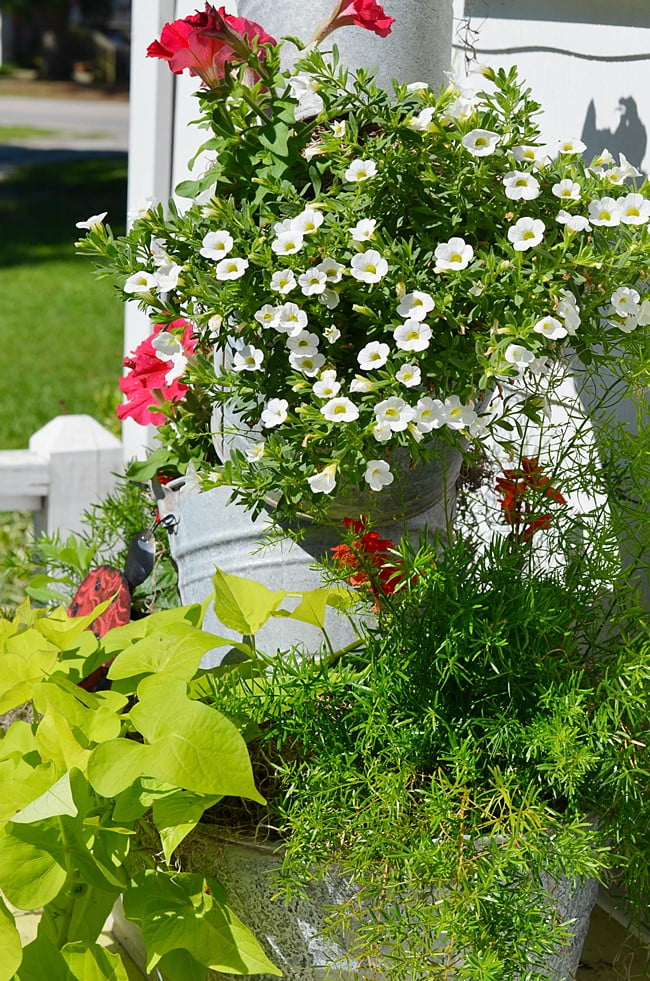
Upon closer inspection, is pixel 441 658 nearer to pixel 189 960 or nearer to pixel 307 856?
pixel 307 856

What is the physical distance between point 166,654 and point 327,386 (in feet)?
1.44

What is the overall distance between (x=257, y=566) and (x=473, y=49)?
1.15 meters

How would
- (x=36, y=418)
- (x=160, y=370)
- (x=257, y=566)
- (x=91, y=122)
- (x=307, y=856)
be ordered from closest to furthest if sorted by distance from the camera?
1. (x=307, y=856)
2. (x=257, y=566)
3. (x=160, y=370)
4. (x=36, y=418)
5. (x=91, y=122)

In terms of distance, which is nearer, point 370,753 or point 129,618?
point 370,753

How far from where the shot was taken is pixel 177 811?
1.41 metres

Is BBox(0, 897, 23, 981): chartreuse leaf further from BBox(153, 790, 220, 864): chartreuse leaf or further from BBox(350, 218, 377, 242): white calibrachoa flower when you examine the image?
BBox(350, 218, 377, 242): white calibrachoa flower

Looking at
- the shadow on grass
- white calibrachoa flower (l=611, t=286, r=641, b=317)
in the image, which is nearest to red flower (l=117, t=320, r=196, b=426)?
white calibrachoa flower (l=611, t=286, r=641, b=317)

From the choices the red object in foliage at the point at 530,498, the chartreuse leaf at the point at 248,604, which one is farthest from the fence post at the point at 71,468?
the red object in foliage at the point at 530,498

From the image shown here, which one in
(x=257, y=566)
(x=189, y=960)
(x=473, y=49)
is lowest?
(x=189, y=960)

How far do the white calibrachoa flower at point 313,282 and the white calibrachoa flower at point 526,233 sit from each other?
0.26 meters

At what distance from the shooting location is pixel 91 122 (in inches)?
672

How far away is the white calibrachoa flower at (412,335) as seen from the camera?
1427mm

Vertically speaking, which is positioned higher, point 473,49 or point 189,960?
point 473,49

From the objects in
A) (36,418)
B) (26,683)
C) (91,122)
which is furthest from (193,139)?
(91,122)
